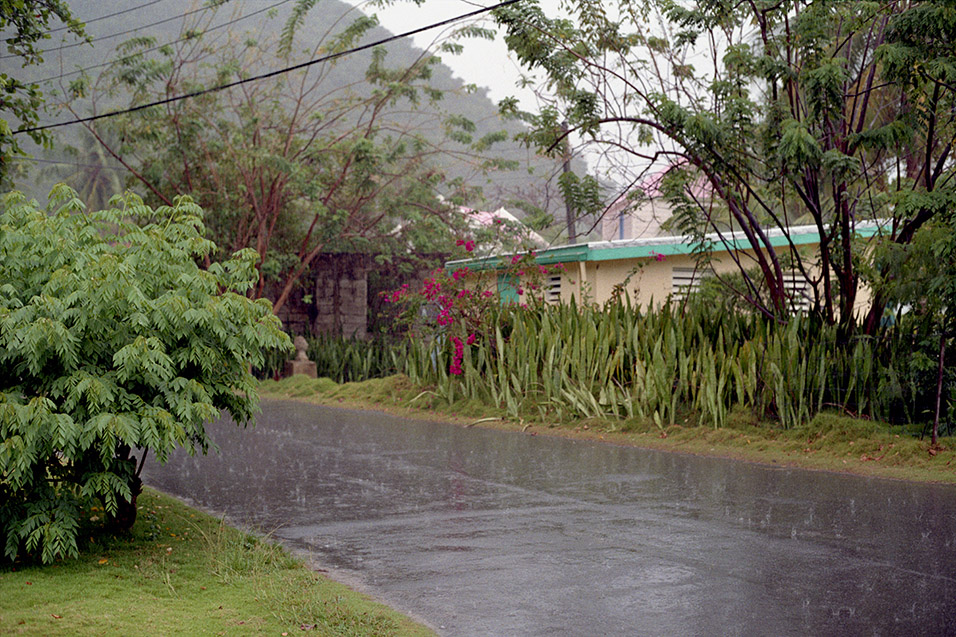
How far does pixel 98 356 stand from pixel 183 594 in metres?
1.76

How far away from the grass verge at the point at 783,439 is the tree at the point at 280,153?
9559 mm

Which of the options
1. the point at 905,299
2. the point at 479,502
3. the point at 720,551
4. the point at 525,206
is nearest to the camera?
the point at 720,551

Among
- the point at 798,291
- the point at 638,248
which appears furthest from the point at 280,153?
the point at 798,291

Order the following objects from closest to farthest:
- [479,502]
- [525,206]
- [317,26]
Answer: [479,502] → [525,206] → [317,26]

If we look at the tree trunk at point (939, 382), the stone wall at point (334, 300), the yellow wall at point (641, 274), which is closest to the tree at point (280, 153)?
the stone wall at point (334, 300)

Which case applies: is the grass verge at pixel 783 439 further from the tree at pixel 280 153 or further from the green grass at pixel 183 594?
the tree at pixel 280 153

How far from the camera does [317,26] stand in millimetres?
56969

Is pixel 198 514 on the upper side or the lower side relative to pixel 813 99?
lower

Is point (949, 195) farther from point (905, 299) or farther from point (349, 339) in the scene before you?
point (349, 339)

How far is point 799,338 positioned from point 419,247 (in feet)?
49.8

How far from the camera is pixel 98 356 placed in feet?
21.4

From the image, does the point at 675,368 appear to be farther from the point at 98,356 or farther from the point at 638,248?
the point at 98,356

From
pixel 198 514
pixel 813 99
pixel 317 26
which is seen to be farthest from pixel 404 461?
pixel 317 26

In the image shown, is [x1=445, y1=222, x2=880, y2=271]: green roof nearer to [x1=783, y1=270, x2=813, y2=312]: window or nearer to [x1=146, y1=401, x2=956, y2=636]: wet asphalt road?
[x1=783, y1=270, x2=813, y2=312]: window
